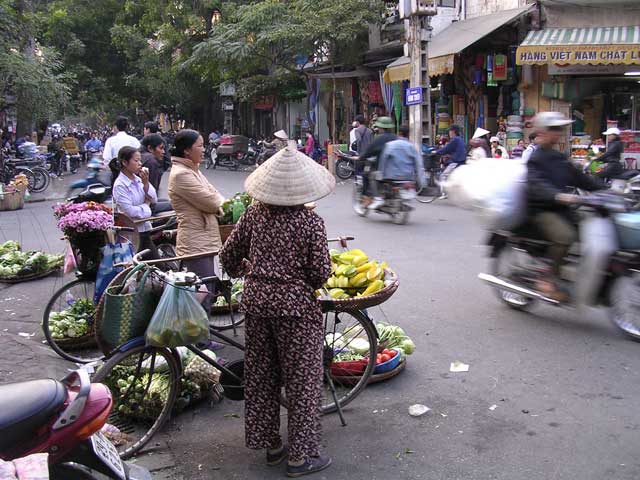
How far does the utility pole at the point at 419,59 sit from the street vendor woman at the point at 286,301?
1330 centimetres

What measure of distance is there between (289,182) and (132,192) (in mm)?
3312

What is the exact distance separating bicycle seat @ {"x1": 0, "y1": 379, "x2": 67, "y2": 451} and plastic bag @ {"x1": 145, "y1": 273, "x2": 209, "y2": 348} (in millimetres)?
1190

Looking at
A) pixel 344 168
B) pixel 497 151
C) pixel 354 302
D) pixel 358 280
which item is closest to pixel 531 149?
pixel 497 151

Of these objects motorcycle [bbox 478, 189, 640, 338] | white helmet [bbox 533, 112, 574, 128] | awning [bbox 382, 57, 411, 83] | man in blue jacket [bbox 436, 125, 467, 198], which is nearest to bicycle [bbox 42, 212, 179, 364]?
motorcycle [bbox 478, 189, 640, 338]

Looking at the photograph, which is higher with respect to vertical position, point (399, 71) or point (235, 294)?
point (399, 71)

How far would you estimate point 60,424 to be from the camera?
240 cm

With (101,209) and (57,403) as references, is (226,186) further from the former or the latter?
(57,403)

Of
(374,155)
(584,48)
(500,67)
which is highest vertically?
(584,48)

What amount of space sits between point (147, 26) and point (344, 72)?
12619mm

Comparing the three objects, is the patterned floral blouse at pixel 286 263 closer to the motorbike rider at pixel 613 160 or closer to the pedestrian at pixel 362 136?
the motorbike rider at pixel 613 160

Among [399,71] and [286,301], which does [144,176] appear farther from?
[399,71]

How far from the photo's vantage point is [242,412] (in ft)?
14.8

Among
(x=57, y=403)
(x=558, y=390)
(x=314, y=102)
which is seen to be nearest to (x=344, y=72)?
(x=314, y=102)

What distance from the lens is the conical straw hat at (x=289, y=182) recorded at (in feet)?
11.5
